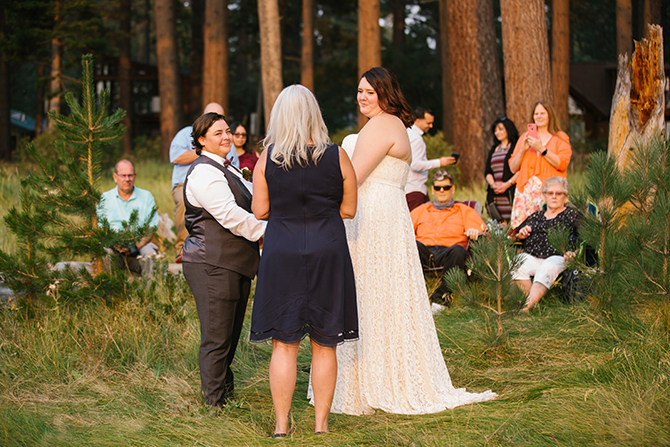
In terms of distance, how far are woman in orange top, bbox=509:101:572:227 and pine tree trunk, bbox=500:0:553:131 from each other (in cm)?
270

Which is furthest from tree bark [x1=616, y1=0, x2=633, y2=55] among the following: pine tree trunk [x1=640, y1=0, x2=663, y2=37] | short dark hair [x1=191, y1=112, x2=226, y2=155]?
short dark hair [x1=191, y1=112, x2=226, y2=155]

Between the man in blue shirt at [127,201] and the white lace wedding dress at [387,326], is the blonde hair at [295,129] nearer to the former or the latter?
the white lace wedding dress at [387,326]

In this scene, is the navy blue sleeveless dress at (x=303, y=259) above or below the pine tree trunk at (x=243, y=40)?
below

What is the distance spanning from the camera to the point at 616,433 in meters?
3.04

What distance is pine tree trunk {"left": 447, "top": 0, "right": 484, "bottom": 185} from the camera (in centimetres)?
1112

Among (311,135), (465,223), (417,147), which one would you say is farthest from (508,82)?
(311,135)

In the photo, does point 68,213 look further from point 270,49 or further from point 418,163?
point 270,49

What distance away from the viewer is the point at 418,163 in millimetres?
7379

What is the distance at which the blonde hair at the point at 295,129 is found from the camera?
3.19 m

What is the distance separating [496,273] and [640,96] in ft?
7.82

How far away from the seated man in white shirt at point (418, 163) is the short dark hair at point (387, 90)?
3.61 m

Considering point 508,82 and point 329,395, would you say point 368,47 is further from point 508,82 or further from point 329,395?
point 329,395

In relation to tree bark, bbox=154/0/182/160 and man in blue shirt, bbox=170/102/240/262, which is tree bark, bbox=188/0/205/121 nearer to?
tree bark, bbox=154/0/182/160

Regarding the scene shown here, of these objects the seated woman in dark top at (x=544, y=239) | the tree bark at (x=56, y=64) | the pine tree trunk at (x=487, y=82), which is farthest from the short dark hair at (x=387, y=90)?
the tree bark at (x=56, y=64)
